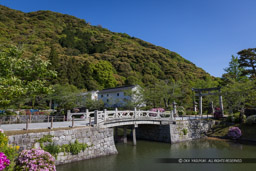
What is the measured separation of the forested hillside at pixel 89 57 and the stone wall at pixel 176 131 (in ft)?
96.2

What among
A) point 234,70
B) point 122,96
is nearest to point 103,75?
point 122,96

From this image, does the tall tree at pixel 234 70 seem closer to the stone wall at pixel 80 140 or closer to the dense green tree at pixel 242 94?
the dense green tree at pixel 242 94

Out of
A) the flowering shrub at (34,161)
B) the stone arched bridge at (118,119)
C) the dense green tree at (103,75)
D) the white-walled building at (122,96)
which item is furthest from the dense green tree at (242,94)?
the dense green tree at (103,75)

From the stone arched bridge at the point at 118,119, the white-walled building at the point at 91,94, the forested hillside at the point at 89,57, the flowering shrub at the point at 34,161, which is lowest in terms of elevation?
the flowering shrub at the point at 34,161

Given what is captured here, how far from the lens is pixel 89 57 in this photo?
260ft

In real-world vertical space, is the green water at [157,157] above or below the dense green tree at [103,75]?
below

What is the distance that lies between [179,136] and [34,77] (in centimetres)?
1608

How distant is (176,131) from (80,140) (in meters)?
12.1

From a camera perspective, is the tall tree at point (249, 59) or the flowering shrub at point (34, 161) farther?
the tall tree at point (249, 59)

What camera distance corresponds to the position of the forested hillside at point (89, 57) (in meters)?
59.4

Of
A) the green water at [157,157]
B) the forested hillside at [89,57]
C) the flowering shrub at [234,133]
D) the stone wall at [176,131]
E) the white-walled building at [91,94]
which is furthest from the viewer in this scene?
the forested hillside at [89,57]

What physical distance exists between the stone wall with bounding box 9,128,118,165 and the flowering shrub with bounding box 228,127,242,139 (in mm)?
14612

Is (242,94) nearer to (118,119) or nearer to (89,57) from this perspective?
(118,119)

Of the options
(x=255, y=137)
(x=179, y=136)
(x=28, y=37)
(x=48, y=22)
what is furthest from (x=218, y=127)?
(x=48, y=22)
